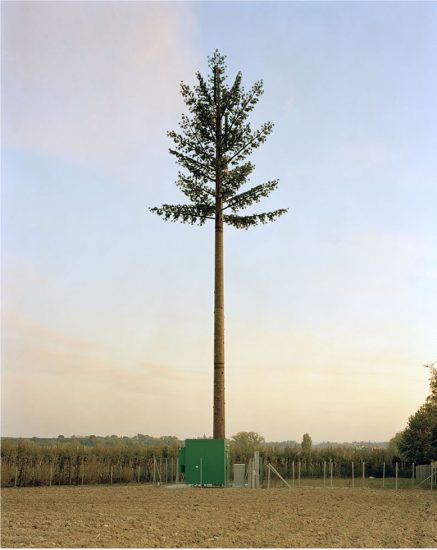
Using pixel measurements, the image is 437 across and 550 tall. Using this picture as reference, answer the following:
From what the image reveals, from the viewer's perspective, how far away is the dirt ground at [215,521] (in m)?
13.8

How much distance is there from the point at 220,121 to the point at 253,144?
178 centimetres

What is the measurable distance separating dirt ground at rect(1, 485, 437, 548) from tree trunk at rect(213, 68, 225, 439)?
591cm

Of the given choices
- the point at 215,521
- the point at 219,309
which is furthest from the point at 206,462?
the point at 215,521

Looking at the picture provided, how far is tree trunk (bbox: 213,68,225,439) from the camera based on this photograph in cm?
3177

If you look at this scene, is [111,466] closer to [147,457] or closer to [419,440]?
[147,457]

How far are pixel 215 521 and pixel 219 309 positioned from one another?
52.8ft

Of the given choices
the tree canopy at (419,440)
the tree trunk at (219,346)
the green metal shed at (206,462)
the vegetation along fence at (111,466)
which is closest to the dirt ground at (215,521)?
the green metal shed at (206,462)

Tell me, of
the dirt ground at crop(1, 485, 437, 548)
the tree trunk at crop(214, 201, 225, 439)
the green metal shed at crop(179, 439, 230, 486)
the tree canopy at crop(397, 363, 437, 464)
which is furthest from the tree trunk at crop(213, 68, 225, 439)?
the tree canopy at crop(397, 363, 437, 464)

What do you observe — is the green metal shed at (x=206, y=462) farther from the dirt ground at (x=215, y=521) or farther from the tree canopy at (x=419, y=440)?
the tree canopy at (x=419, y=440)

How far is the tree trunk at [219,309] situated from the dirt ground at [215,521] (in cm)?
591

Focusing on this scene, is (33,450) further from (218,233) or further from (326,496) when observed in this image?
(326,496)

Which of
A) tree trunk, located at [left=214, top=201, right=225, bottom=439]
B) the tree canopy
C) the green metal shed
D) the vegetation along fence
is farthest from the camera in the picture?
the tree canopy

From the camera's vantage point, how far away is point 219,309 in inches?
1283

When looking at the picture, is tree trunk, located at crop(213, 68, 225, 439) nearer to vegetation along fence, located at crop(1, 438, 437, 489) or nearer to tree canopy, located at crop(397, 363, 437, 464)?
vegetation along fence, located at crop(1, 438, 437, 489)
